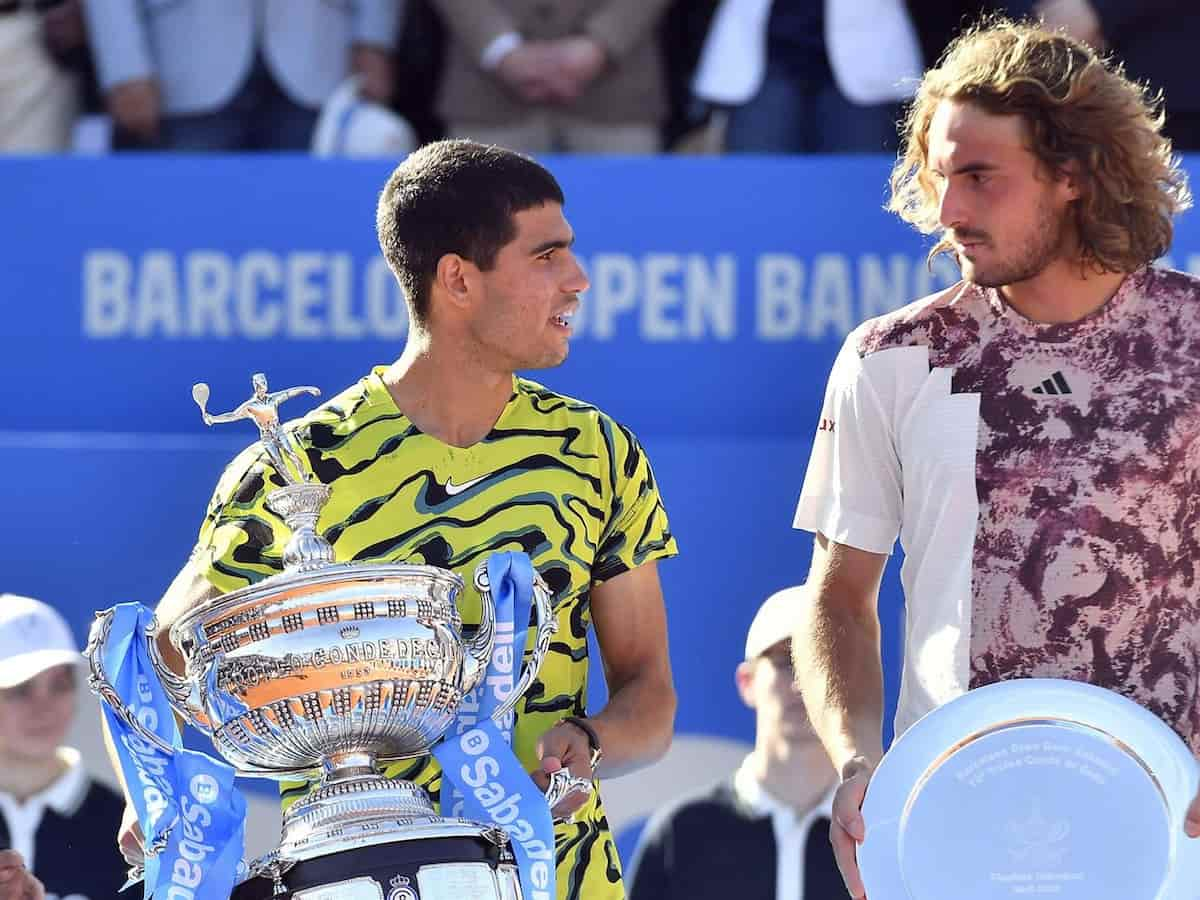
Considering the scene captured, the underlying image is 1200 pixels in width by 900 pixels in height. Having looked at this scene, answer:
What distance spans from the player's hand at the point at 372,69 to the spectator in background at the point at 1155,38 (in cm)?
134

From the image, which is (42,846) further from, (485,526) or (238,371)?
(485,526)

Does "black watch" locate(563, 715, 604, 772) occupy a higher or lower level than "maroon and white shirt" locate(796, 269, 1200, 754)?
lower

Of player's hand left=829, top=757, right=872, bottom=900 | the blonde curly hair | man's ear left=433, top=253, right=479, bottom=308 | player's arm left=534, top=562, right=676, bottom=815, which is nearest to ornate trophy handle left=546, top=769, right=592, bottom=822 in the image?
player's arm left=534, top=562, right=676, bottom=815

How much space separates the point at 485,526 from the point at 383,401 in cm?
20

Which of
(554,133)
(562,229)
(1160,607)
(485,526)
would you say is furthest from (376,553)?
(554,133)

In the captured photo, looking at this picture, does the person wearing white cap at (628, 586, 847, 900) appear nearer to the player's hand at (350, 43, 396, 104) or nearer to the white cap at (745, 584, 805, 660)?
the white cap at (745, 584, 805, 660)

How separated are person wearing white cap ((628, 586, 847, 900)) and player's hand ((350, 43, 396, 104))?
5.20ft

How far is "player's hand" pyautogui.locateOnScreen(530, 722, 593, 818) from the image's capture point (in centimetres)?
229

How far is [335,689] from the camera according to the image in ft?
6.95

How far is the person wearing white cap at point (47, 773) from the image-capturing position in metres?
3.76

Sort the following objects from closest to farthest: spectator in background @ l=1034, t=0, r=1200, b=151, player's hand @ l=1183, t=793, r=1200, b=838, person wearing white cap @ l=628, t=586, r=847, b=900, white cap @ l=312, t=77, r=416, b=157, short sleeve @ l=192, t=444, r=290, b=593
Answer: player's hand @ l=1183, t=793, r=1200, b=838 < short sleeve @ l=192, t=444, r=290, b=593 < person wearing white cap @ l=628, t=586, r=847, b=900 < spectator in background @ l=1034, t=0, r=1200, b=151 < white cap @ l=312, t=77, r=416, b=157

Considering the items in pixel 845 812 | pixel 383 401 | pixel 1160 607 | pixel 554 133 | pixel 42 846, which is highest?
pixel 554 133

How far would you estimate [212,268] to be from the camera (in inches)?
164

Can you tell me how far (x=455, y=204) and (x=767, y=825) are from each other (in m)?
1.50
